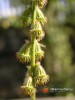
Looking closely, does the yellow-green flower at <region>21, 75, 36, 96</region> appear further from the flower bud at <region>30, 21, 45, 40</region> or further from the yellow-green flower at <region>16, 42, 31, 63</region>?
the flower bud at <region>30, 21, 45, 40</region>

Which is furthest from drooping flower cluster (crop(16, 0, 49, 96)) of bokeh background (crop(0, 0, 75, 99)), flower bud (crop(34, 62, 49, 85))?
bokeh background (crop(0, 0, 75, 99))

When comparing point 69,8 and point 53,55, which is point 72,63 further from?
point 69,8

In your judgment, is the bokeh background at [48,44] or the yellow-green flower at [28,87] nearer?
the yellow-green flower at [28,87]

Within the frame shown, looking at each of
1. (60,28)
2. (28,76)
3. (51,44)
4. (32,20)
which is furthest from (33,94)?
(60,28)

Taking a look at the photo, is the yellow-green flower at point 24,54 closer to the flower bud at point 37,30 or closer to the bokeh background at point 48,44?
the flower bud at point 37,30

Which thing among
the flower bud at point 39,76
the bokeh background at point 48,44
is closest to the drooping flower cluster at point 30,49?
the flower bud at point 39,76

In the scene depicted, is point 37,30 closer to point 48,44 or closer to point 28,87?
point 28,87

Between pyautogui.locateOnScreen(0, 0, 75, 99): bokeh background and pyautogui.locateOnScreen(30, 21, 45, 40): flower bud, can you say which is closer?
pyautogui.locateOnScreen(30, 21, 45, 40): flower bud

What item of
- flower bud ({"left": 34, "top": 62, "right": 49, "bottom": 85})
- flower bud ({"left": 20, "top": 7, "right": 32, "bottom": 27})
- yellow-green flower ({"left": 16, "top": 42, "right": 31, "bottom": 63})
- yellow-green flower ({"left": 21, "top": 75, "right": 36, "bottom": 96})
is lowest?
yellow-green flower ({"left": 21, "top": 75, "right": 36, "bottom": 96})
